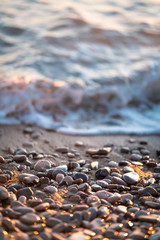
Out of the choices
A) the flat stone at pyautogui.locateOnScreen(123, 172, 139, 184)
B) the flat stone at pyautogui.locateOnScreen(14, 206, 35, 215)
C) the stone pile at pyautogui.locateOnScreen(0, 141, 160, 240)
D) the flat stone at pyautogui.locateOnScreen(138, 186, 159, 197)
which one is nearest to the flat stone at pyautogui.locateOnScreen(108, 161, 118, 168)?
the stone pile at pyautogui.locateOnScreen(0, 141, 160, 240)

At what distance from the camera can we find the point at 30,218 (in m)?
1.46

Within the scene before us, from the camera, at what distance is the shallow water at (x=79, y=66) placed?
354cm

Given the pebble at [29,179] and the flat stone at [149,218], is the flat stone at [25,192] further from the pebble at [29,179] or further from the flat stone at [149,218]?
the flat stone at [149,218]

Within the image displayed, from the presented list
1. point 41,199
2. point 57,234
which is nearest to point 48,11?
point 41,199

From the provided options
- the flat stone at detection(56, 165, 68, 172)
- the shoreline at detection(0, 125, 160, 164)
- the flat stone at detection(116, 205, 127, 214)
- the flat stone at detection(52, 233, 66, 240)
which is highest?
the flat stone at detection(52, 233, 66, 240)

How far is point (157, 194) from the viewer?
1846 millimetres

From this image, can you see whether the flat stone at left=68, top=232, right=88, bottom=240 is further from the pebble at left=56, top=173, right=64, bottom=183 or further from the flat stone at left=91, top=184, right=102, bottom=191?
the pebble at left=56, top=173, right=64, bottom=183

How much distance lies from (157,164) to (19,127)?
1577 millimetres

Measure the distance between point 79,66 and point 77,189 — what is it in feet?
9.40

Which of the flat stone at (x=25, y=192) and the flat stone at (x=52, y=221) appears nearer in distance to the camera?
the flat stone at (x=52, y=221)

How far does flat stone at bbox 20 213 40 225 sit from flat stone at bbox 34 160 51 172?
0.66 meters

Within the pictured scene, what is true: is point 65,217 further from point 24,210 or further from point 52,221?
point 24,210

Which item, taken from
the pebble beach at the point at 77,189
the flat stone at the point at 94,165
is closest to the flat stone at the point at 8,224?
the pebble beach at the point at 77,189

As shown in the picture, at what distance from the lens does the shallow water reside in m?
3.54
